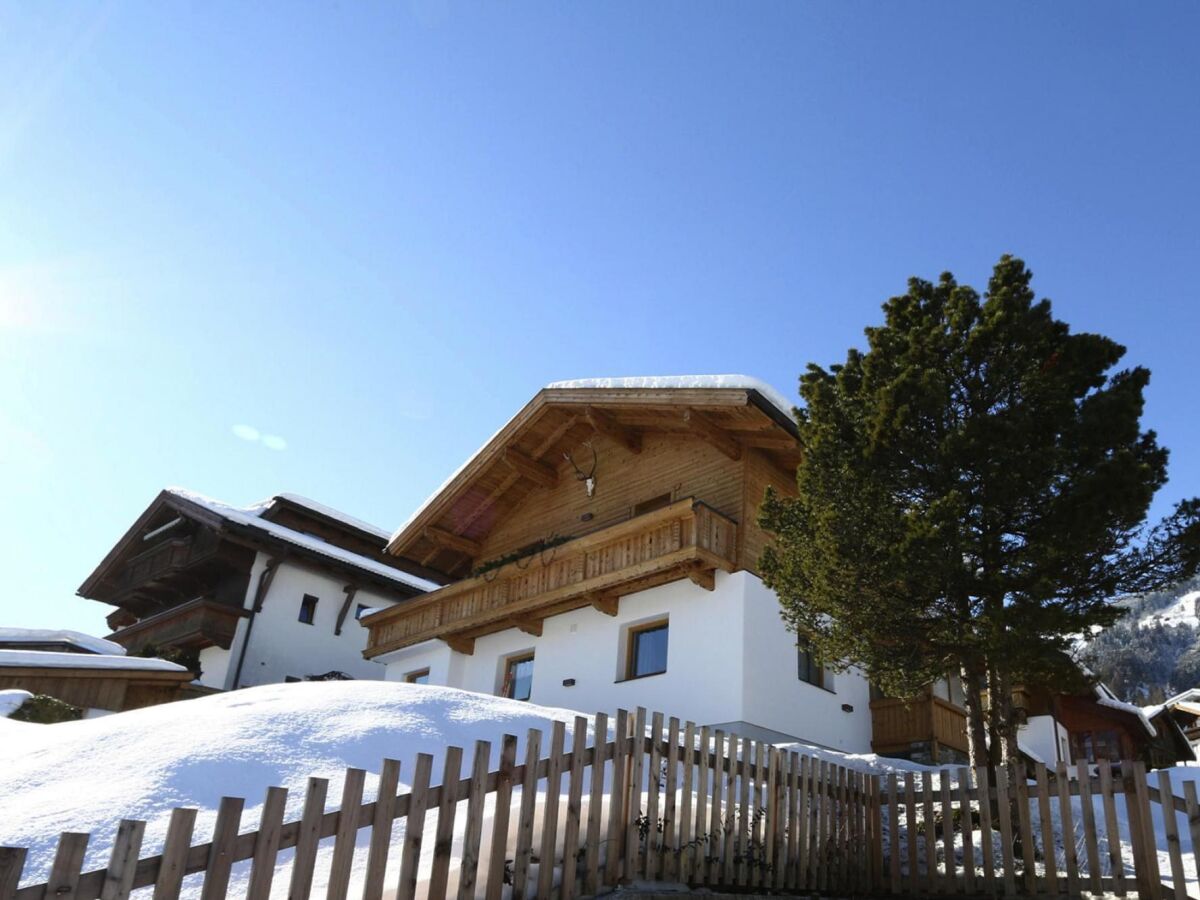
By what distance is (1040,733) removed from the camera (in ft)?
95.7

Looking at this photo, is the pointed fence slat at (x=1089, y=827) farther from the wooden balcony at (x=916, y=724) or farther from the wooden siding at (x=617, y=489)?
the wooden balcony at (x=916, y=724)

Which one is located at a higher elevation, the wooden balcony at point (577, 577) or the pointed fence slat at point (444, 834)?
the wooden balcony at point (577, 577)

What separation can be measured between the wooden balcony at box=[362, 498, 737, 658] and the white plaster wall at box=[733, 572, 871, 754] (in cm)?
102

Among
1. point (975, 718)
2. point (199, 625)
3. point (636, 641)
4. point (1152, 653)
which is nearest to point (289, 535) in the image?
point (199, 625)

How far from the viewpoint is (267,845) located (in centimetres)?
457

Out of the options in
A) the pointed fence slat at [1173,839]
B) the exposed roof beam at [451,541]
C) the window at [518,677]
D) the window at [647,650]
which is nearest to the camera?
the pointed fence slat at [1173,839]

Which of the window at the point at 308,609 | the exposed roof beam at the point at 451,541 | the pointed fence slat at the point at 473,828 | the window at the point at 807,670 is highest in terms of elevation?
the exposed roof beam at the point at 451,541

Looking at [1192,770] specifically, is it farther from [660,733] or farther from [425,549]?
[425,549]

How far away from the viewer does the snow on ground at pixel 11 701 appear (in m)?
13.9

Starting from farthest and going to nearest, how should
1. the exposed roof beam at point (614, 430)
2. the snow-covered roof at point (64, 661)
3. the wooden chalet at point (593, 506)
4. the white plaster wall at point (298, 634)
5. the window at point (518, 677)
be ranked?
1. the white plaster wall at point (298, 634)
2. the window at point (518, 677)
3. the exposed roof beam at point (614, 430)
4. the wooden chalet at point (593, 506)
5. the snow-covered roof at point (64, 661)

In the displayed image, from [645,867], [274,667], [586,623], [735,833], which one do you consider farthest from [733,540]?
[274,667]

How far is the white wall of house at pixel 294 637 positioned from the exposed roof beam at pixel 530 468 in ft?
28.8

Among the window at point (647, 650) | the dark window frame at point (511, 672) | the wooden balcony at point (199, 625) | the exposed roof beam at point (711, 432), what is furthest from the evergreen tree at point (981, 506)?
the wooden balcony at point (199, 625)

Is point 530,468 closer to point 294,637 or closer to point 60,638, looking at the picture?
point 294,637
